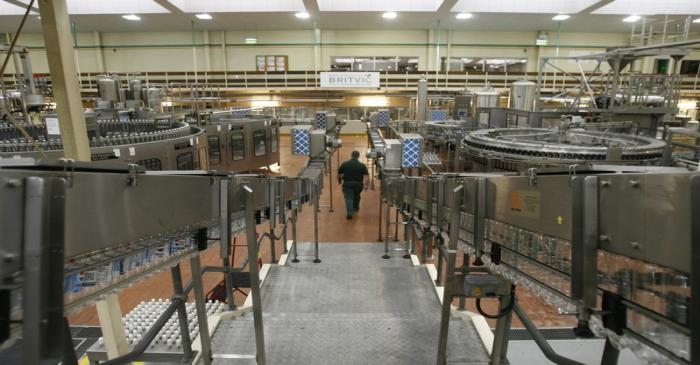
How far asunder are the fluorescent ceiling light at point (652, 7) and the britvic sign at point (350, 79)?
19.7 feet

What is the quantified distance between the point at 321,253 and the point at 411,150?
1.67 meters

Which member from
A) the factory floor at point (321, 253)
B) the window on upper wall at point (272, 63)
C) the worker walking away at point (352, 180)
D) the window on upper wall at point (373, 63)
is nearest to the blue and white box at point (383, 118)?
the factory floor at point (321, 253)

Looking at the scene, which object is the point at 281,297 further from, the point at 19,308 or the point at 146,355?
the point at 19,308

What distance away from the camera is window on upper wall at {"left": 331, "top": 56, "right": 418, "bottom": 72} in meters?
13.4

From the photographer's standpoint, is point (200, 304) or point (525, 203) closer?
point (525, 203)

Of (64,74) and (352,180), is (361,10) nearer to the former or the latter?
(352,180)

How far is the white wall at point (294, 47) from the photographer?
509 inches

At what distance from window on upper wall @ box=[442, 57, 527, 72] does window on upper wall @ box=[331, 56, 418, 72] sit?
1225 mm

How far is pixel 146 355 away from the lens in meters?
1.61

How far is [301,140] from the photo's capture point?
5.49 m

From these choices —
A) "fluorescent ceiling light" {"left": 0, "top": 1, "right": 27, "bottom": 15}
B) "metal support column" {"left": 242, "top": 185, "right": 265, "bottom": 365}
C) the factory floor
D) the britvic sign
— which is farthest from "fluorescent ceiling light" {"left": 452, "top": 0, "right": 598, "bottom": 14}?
"fluorescent ceiling light" {"left": 0, "top": 1, "right": 27, "bottom": 15}

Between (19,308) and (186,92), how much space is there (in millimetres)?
13175

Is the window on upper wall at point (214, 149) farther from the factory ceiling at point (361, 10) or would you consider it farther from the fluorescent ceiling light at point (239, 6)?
the fluorescent ceiling light at point (239, 6)

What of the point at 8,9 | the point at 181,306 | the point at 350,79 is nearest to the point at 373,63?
the point at 350,79
